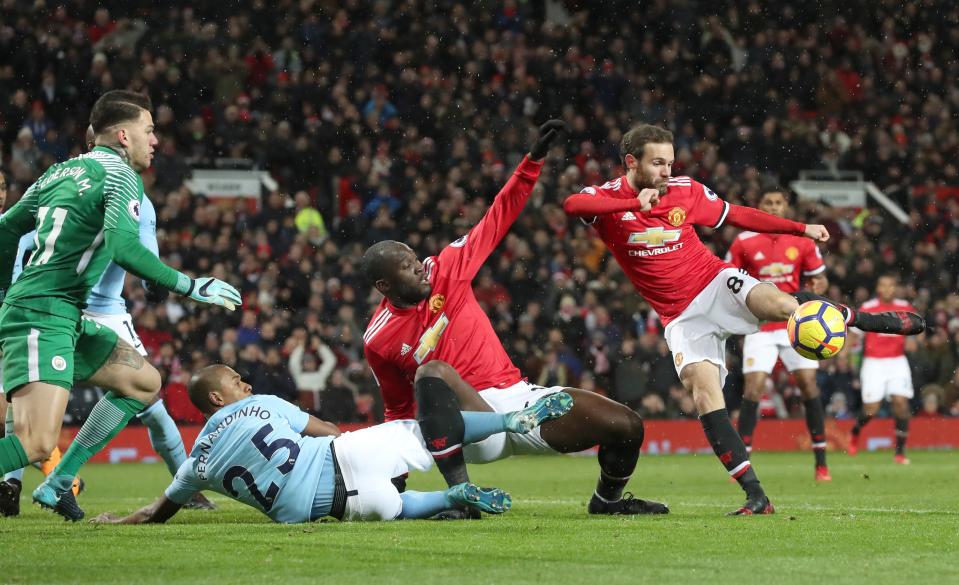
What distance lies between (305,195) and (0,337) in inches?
488

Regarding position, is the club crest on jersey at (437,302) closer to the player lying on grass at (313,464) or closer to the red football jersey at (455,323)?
the red football jersey at (455,323)

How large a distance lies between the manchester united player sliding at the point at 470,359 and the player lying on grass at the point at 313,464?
180mm

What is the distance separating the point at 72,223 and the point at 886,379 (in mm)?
11988

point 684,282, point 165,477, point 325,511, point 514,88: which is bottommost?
point 165,477

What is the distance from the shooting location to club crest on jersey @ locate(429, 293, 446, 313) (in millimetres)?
7449

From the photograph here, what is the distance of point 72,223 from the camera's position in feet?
21.6

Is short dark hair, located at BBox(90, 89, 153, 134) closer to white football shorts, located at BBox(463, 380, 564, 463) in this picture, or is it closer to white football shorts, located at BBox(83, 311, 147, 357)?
white football shorts, located at BBox(83, 311, 147, 357)

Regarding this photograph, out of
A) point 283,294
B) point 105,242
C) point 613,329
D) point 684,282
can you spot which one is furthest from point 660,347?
point 105,242

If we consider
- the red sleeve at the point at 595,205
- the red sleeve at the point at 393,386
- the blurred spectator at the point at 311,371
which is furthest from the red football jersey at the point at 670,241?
the blurred spectator at the point at 311,371

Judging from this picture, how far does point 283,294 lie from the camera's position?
17.8 m

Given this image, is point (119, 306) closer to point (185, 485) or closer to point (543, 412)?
point (185, 485)

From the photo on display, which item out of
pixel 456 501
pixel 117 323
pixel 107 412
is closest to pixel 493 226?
pixel 456 501

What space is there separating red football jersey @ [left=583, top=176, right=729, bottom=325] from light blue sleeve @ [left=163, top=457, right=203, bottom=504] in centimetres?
284

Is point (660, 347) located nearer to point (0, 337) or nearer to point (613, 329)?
point (613, 329)
